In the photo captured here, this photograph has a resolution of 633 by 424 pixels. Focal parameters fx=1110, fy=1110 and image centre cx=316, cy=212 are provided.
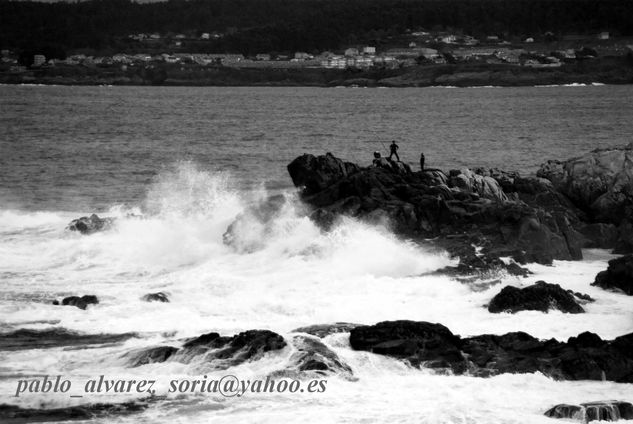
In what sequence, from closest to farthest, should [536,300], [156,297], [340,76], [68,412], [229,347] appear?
[68,412], [229,347], [536,300], [156,297], [340,76]

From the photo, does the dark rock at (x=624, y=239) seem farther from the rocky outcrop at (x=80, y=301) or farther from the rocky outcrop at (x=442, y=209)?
the rocky outcrop at (x=80, y=301)

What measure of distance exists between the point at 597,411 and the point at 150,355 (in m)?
8.14

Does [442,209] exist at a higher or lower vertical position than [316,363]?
higher

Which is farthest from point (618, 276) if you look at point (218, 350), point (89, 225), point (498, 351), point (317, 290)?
point (89, 225)

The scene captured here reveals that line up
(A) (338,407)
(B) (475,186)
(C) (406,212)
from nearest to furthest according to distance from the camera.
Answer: (A) (338,407)
(C) (406,212)
(B) (475,186)

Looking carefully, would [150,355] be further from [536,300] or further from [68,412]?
[536,300]

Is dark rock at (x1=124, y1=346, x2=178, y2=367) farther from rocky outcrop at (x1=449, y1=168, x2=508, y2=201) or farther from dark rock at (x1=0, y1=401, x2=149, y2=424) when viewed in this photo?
rocky outcrop at (x1=449, y1=168, x2=508, y2=201)

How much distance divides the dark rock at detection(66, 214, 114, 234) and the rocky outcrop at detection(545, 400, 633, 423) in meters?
19.3

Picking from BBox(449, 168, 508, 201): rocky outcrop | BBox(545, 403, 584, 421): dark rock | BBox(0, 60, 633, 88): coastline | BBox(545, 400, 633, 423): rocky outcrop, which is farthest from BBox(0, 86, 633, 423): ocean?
BBox(0, 60, 633, 88): coastline

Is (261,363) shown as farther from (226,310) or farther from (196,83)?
(196,83)

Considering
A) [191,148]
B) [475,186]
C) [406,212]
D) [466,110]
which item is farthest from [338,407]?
[466,110]

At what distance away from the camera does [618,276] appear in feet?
84.9

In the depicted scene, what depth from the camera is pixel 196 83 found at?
18200cm

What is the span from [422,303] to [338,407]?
23.1ft
